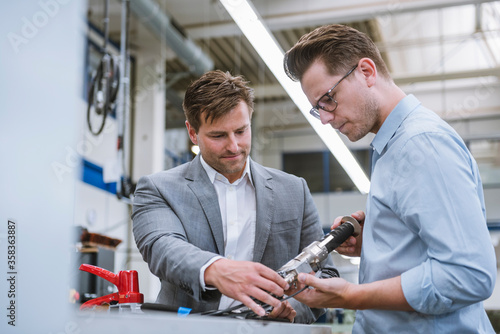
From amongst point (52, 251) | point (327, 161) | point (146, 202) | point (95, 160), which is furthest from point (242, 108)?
point (327, 161)

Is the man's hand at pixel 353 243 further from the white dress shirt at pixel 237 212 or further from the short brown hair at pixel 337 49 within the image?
the short brown hair at pixel 337 49

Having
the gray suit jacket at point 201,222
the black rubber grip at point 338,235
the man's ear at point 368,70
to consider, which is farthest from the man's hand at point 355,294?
the man's ear at point 368,70

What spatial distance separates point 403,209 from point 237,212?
2.20 ft

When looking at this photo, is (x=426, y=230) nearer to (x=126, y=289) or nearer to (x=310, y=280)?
(x=310, y=280)

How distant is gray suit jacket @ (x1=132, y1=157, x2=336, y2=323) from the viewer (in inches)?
60.3

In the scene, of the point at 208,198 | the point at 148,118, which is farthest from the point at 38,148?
the point at 148,118

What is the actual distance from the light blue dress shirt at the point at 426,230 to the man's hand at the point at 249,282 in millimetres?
250

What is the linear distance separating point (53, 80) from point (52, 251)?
0.69ft

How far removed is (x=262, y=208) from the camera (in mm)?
1758

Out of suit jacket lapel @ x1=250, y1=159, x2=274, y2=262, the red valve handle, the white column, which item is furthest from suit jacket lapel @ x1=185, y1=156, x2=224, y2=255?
the white column

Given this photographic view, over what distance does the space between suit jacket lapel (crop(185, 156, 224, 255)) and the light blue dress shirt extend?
1.53 feet

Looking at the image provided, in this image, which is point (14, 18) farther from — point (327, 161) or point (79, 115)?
point (327, 161)

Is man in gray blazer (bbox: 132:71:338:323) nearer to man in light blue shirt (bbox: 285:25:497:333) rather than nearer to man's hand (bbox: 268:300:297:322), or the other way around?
man's hand (bbox: 268:300:297:322)

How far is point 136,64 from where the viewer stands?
897 centimetres
